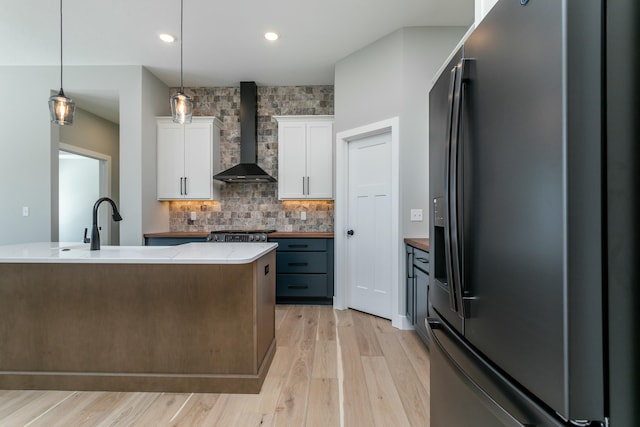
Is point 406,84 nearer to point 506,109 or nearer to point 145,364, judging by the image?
point 506,109

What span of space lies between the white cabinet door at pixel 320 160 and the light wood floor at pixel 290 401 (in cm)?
224

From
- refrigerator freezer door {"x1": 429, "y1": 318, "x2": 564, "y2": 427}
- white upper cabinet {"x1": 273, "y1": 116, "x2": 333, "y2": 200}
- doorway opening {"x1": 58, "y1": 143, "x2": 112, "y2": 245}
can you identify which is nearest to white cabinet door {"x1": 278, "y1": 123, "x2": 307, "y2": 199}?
white upper cabinet {"x1": 273, "y1": 116, "x2": 333, "y2": 200}

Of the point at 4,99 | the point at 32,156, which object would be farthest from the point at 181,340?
the point at 4,99

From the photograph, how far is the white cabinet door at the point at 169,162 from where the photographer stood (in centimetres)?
435

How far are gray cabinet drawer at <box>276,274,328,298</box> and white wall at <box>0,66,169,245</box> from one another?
1.94 metres

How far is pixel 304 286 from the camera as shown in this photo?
13.1 feet

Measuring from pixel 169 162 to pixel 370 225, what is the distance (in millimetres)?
2923

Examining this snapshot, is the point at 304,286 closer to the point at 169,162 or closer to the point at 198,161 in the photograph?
the point at 198,161

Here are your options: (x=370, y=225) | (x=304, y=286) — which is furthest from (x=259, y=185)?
(x=370, y=225)

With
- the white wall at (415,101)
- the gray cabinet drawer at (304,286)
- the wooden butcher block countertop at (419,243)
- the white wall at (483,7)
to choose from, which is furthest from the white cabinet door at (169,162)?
the white wall at (483,7)

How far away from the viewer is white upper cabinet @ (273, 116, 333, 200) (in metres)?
4.25

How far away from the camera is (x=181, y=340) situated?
6.60ft

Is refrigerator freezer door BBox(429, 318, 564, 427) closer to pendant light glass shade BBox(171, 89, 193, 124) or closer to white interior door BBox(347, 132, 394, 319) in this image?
white interior door BBox(347, 132, 394, 319)

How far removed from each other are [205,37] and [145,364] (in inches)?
126
